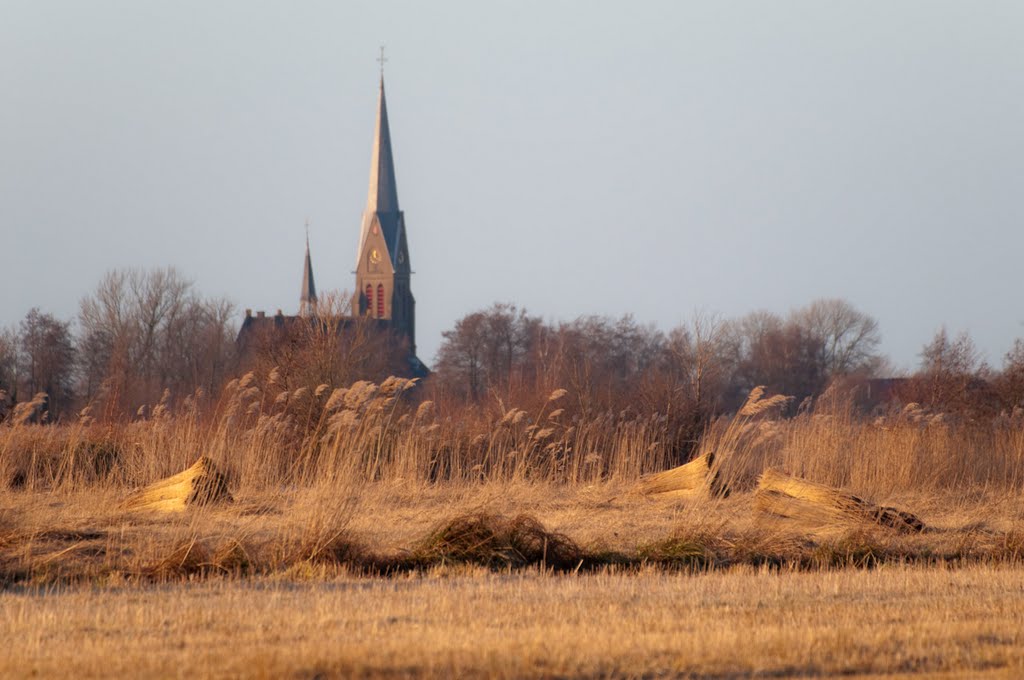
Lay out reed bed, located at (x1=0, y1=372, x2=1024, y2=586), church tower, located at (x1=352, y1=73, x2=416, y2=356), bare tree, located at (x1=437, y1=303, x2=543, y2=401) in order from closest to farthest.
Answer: reed bed, located at (x1=0, y1=372, x2=1024, y2=586) → bare tree, located at (x1=437, y1=303, x2=543, y2=401) → church tower, located at (x1=352, y1=73, x2=416, y2=356)

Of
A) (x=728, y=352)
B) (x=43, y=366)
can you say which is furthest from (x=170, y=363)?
(x=728, y=352)

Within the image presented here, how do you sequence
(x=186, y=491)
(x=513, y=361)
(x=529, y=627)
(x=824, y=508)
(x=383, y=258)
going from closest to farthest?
1. (x=529, y=627)
2. (x=824, y=508)
3. (x=186, y=491)
4. (x=513, y=361)
5. (x=383, y=258)

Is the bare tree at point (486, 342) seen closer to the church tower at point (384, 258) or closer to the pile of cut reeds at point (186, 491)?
the church tower at point (384, 258)

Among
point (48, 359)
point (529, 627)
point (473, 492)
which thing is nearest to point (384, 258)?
point (48, 359)

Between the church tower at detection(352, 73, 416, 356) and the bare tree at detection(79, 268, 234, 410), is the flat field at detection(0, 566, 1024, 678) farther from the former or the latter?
the church tower at detection(352, 73, 416, 356)

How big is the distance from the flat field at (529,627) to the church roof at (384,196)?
9739cm

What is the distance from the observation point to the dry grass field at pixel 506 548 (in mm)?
6457

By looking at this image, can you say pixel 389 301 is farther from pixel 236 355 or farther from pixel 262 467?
pixel 262 467

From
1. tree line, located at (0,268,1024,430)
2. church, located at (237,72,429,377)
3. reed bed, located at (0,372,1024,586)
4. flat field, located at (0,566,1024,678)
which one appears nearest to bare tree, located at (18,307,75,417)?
tree line, located at (0,268,1024,430)

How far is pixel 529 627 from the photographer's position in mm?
7180

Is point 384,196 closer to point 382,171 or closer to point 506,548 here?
point 382,171

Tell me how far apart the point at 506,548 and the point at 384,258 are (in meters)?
104

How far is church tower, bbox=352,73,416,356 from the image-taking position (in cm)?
10962

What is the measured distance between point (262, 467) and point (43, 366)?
121ft
